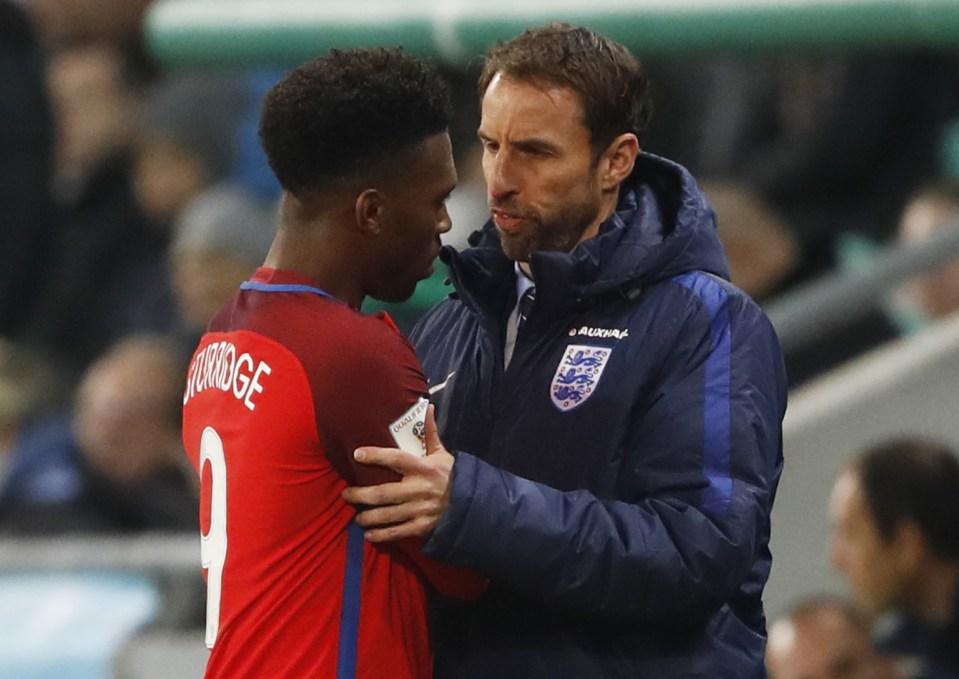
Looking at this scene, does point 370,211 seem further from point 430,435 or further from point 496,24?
point 496,24

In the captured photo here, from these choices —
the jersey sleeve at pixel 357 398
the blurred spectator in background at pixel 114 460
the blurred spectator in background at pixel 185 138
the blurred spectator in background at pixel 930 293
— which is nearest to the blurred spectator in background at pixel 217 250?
the blurred spectator in background at pixel 114 460

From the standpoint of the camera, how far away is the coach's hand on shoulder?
217 centimetres

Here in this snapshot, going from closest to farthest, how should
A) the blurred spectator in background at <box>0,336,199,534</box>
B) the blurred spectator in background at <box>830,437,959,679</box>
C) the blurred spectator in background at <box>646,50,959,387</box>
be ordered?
the blurred spectator in background at <box>830,437,959,679</box>
the blurred spectator in background at <box>646,50,959,387</box>
the blurred spectator in background at <box>0,336,199,534</box>

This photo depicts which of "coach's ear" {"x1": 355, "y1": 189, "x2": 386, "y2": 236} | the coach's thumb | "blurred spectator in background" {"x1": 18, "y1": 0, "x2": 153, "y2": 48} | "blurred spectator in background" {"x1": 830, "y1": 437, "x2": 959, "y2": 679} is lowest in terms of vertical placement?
"blurred spectator in background" {"x1": 830, "y1": 437, "x2": 959, "y2": 679}

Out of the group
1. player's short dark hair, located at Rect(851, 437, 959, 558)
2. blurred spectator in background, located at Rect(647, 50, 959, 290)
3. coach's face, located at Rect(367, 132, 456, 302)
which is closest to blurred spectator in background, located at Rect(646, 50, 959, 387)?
blurred spectator in background, located at Rect(647, 50, 959, 290)

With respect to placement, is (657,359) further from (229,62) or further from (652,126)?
(229,62)

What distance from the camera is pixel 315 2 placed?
495 centimetres

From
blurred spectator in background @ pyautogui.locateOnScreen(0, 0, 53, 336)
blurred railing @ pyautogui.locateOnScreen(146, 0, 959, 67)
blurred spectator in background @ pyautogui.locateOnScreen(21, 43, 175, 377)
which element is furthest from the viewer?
blurred spectator in background @ pyautogui.locateOnScreen(0, 0, 53, 336)

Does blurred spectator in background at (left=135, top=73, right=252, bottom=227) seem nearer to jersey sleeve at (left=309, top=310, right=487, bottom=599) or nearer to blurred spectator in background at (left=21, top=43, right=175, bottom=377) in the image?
blurred spectator in background at (left=21, top=43, right=175, bottom=377)

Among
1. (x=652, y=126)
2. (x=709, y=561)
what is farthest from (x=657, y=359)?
(x=652, y=126)

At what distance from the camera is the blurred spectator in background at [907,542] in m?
3.87

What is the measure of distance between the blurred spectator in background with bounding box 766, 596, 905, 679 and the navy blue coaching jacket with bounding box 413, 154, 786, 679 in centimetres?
154

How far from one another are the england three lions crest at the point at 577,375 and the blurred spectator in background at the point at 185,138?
11.4ft

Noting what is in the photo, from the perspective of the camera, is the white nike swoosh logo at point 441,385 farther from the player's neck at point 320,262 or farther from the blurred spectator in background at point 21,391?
the blurred spectator in background at point 21,391
